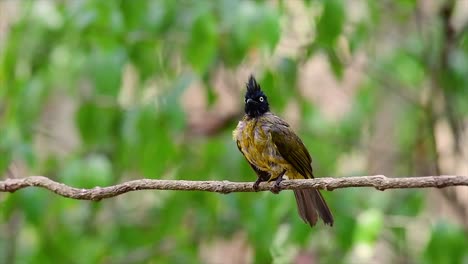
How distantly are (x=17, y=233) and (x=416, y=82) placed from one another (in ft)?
10.1

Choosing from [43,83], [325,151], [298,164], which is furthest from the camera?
[325,151]

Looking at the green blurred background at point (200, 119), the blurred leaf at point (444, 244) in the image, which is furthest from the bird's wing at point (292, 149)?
the blurred leaf at point (444, 244)

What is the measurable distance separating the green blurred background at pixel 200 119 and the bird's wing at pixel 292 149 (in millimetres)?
511

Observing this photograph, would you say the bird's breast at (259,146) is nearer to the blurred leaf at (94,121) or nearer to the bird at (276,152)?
the bird at (276,152)

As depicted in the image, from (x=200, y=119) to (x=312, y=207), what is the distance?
3.08 m

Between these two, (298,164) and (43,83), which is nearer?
(298,164)

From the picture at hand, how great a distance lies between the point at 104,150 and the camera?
17.1ft

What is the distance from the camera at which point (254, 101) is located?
11.5 feet

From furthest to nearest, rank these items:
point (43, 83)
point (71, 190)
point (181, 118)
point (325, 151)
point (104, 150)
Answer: point (325, 151)
point (104, 150)
point (43, 83)
point (181, 118)
point (71, 190)

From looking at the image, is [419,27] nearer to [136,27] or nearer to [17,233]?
[136,27]

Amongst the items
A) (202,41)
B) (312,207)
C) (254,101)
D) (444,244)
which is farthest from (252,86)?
(444,244)

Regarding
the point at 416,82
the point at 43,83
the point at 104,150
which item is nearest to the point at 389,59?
the point at 416,82

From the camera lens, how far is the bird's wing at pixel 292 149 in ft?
10.9

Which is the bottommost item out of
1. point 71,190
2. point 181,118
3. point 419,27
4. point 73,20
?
point 71,190
